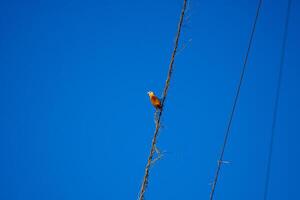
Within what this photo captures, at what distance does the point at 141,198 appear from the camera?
254cm

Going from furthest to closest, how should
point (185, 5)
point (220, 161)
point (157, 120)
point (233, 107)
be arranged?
point (233, 107)
point (220, 161)
point (185, 5)
point (157, 120)

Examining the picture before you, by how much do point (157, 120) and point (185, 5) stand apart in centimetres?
93

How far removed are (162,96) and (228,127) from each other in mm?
1308

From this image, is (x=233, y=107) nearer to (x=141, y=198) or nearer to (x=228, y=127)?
(x=228, y=127)

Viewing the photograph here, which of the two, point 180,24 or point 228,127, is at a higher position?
point 180,24

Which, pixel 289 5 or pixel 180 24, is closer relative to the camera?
pixel 180 24

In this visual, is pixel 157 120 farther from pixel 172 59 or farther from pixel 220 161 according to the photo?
pixel 220 161

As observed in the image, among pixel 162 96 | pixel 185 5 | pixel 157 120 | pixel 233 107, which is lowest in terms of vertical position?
pixel 157 120


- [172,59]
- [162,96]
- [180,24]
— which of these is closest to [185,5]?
[180,24]

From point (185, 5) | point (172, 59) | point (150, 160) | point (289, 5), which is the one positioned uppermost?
point (289, 5)

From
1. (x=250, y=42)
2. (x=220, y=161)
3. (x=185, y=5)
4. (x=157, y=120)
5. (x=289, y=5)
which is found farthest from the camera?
(x=289, y=5)

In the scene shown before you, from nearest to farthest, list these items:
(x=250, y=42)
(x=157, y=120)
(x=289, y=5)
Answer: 1. (x=157, y=120)
2. (x=250, y=42)
3. (x=289, y=5)

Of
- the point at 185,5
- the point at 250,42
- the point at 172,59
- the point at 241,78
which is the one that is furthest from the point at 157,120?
the point at 250,42

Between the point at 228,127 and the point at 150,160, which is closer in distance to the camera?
the point at 150,160
